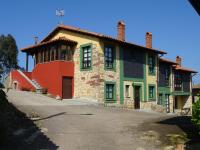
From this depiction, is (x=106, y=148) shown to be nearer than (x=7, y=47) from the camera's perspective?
Yes

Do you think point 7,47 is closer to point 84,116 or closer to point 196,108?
point 84,116

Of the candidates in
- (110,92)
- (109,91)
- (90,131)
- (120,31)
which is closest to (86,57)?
(109,91)

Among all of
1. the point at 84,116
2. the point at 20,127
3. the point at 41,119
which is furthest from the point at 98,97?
the point at 20,127

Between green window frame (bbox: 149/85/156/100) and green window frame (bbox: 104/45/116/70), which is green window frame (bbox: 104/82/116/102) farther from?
green window frame (bbox: 149/85/156/100)

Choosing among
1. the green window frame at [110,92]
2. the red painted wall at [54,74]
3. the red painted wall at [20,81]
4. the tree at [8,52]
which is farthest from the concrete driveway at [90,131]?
the tree at [8,52]

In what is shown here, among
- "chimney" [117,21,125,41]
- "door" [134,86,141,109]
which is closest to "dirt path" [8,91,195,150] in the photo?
"door" [134,86,141,109]

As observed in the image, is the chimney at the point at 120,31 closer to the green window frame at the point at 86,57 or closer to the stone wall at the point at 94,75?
the stone wall at the point at 94,75

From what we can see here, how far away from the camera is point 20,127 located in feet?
44.4

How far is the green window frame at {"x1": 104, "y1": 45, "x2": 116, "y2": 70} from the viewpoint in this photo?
2609 cm

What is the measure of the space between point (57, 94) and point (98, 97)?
3.66m

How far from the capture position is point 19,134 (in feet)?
41.1

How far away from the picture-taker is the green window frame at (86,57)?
85.9 ft

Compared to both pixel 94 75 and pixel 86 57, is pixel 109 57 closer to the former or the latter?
pixel 86 57

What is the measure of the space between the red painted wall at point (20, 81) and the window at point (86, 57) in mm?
5246
